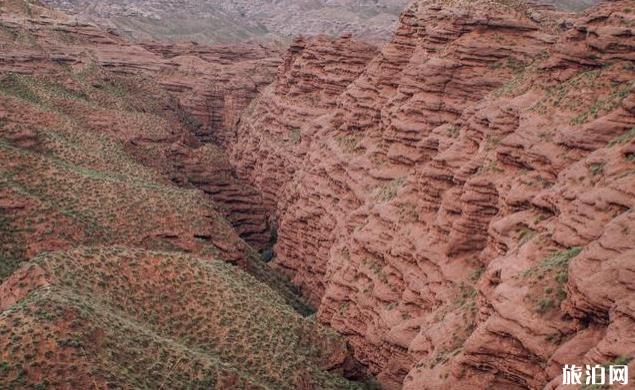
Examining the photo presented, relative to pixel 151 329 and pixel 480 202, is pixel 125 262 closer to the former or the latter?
pixel 151 329

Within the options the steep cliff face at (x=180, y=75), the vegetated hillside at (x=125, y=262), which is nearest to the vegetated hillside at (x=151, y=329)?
the vegetated hillside at (x=125, y=262)

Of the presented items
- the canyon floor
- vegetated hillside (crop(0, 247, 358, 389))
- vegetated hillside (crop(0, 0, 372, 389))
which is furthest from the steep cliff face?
vegetated hillside (crop(0, 247, 358, 389))

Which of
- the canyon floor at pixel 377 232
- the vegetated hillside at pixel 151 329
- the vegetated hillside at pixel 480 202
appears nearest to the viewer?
the vegetated hillside at pixel 480 202

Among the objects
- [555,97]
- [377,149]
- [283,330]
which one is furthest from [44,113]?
[555,97]

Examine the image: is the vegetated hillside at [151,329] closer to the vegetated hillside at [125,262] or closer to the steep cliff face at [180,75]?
the vegetated hillside at [125,262]

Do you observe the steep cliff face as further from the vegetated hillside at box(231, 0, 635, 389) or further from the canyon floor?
the vegetated hillside at box(231, 0, 635, 389)

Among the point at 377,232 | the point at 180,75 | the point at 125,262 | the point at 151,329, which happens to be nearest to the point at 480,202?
the point at 377,232
